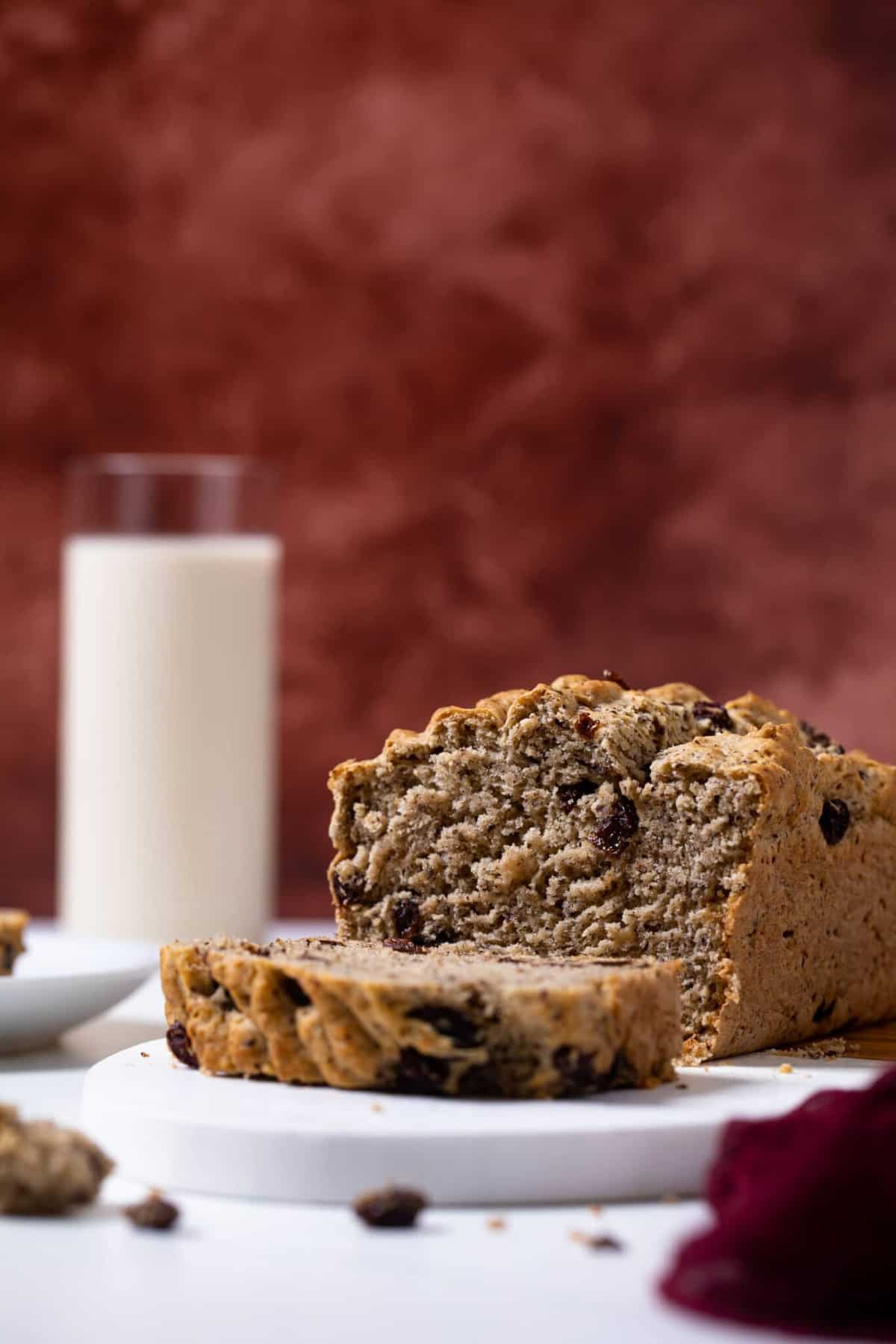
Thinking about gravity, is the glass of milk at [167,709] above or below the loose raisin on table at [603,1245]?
above

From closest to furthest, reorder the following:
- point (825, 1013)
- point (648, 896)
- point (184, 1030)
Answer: point (184, 1030) < point (648, 896) < point (825, 1013)

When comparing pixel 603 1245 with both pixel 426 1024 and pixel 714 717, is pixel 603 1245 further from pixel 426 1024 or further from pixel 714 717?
pixel 714 717

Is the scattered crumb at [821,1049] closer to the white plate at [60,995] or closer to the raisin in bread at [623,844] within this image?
the raisin in bread at [623,844]

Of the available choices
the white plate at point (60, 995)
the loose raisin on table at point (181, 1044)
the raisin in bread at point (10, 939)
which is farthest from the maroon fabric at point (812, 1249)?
the raisin in bread at point (10, 939)

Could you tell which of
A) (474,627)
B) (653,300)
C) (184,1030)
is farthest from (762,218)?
(184,1030)

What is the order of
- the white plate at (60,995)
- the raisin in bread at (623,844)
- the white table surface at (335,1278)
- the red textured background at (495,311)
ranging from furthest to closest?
the red textured background at (495,311) < the white plate at (60,995) < the raisin in bread at (623,844) < the white table surface at (335,1278)

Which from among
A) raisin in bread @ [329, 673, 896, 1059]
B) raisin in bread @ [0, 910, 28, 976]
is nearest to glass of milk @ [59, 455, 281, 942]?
raisin in bread @ [0, 910, 28, 976]

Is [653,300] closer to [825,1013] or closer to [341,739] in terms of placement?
[341,739]

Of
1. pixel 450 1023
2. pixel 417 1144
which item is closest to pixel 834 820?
pixel 450 1023
